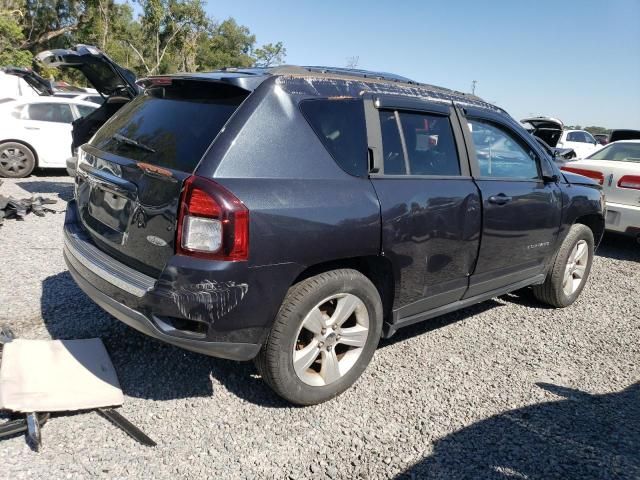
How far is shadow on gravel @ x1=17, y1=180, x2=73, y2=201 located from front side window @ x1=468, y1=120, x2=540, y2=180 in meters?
6.93

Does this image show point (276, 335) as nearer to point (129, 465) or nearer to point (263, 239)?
point (263, 239)

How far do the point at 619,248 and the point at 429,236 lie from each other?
5542 mm

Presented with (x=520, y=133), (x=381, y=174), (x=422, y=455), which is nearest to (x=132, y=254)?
(x=381, y=174)

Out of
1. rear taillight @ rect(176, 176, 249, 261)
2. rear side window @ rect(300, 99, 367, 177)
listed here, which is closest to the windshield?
rear side window @ rect(300, 99, 367, 177)

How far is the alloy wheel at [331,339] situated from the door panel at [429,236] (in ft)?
1.05

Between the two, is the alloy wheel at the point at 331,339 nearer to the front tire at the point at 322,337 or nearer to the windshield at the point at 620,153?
the front tire at the point at 322,337

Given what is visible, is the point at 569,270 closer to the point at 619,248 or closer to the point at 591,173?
the point at 591,173

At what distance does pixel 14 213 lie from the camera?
21.1ft

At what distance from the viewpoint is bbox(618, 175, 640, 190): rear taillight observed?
6230 mm

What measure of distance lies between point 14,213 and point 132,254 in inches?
193

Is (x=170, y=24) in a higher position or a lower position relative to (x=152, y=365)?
higher

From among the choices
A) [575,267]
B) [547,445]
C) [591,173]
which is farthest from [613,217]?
[547,445]

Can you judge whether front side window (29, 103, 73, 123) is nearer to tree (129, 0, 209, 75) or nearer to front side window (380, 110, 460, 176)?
front side window (380, 110, 460, 176)

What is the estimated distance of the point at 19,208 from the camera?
6422 millimetres
